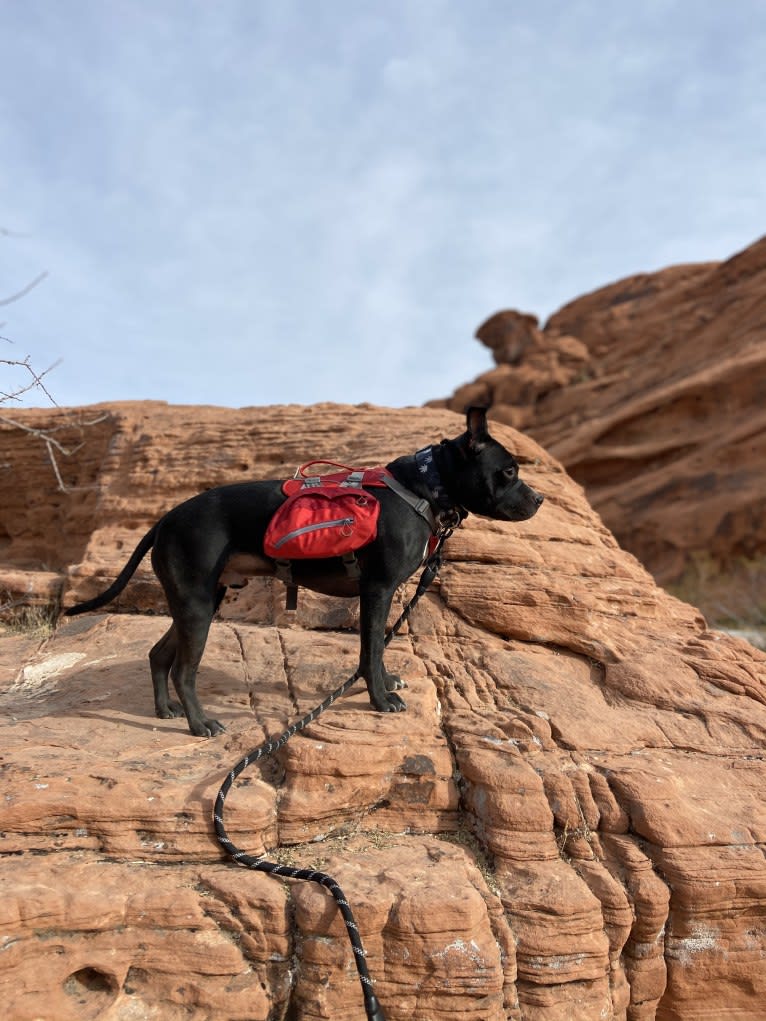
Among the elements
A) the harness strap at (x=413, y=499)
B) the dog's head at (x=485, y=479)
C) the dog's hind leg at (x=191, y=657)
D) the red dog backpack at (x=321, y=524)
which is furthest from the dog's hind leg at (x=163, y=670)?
the dog's head at (x=485, y=479)

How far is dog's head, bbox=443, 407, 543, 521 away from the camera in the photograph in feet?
14.0

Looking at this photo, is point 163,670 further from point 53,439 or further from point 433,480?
point 53,439

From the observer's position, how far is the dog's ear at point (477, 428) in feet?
13.6

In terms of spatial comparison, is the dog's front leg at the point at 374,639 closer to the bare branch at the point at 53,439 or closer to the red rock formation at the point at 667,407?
the bare branch at the point at 53,439

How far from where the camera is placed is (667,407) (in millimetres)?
25016

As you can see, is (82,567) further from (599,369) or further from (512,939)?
(599,369)

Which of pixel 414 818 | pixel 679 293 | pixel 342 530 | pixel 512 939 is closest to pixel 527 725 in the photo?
pixel 414 818

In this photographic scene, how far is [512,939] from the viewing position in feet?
11.2

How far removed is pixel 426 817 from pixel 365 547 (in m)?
1.54

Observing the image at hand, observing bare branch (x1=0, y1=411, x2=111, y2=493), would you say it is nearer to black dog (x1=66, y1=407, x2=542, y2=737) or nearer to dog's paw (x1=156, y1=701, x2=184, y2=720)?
black dog (x1=66, y1=407, x2=542, y2=737)

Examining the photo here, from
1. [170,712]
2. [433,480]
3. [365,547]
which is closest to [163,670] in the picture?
[170,712]

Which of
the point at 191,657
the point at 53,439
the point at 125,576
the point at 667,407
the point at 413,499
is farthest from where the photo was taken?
the point at 667,407

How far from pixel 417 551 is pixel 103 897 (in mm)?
2350

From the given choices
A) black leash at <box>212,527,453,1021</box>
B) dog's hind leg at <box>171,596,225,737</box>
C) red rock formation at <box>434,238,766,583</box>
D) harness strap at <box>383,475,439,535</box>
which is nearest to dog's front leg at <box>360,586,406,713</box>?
black leash at <box>212,527,453,1021</box>
